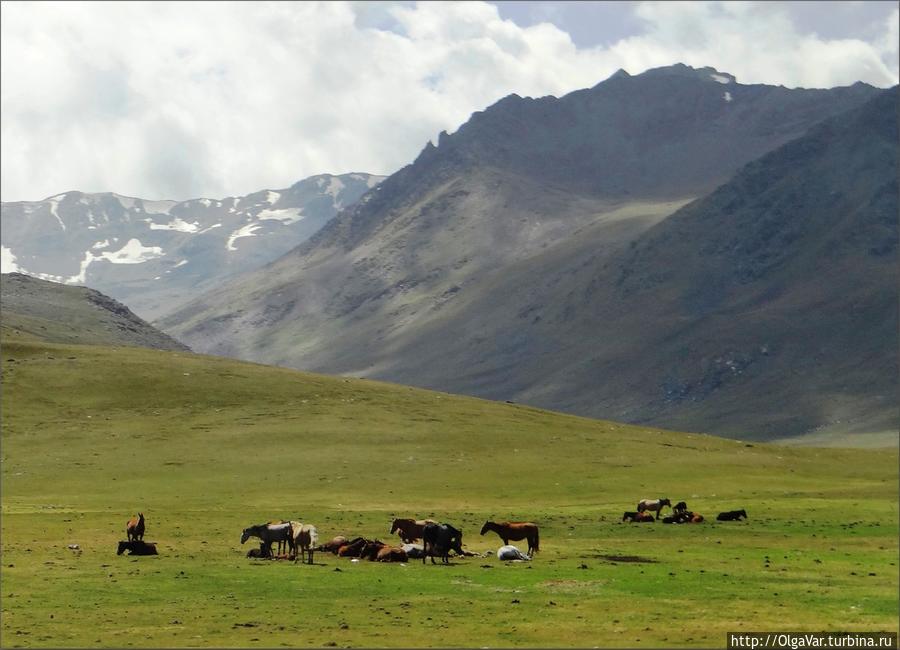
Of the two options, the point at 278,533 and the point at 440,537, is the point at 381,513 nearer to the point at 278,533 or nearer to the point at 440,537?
the point at 278,533

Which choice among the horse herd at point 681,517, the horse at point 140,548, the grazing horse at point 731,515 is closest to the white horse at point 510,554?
the horse at point 140,548

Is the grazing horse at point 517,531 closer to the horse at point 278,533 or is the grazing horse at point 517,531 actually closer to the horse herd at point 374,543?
the horse herd at point 374,543

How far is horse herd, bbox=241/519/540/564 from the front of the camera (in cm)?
4609

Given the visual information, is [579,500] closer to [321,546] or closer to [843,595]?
[321,546]

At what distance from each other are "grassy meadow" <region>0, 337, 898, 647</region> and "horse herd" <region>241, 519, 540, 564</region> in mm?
1135

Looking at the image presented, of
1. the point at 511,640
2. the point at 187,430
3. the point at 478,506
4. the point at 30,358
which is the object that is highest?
the point at 30,358

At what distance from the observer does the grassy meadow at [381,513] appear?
32.8 metres

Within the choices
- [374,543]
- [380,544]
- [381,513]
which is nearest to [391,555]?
[380,544]

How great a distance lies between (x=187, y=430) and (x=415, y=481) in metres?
31.3

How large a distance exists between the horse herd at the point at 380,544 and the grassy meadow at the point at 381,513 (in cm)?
113

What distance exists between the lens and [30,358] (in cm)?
13175

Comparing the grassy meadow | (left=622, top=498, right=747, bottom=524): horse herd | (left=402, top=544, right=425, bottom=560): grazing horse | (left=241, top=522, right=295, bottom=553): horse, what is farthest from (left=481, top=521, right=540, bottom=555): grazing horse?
(left=622, top=498, right=747, bottom=524): horse herd

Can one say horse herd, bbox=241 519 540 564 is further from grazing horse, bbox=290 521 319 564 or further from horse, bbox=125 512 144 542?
horse, bbox=125 512 144 542

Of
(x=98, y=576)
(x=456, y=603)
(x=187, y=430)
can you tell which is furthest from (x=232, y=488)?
(x=456, y=603)
